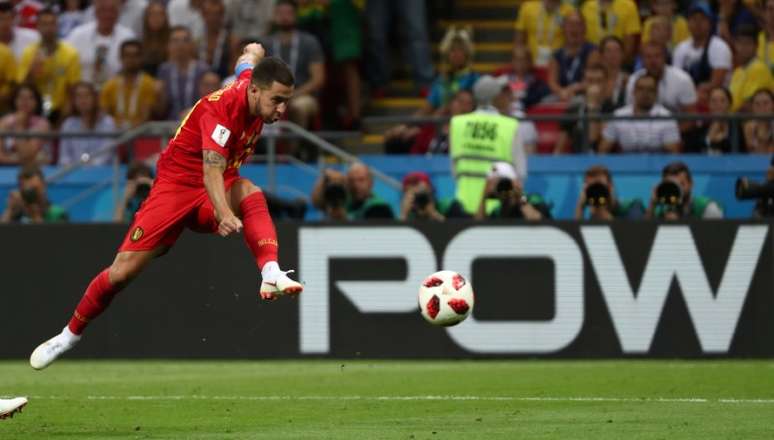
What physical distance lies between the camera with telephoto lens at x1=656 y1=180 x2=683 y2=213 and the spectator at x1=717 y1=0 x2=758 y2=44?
3105 mm

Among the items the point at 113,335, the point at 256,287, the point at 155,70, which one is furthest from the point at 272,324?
the point at 155,70

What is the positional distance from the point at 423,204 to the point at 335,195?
0.87m

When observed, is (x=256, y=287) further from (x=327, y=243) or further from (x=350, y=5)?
(x=350, y=5)

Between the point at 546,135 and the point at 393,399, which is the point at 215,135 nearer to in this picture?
the point at 393,399

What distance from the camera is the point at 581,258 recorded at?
50.1 ft

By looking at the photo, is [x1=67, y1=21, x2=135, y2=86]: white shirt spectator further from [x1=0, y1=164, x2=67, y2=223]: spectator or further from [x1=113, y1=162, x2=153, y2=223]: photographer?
[x1=113, y1=162, x2=153, y2=223]: photographer

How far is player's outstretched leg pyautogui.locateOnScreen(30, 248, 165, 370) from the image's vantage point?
36.2ft

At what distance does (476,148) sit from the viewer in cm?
1602

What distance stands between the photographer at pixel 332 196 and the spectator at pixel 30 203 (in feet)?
8.61

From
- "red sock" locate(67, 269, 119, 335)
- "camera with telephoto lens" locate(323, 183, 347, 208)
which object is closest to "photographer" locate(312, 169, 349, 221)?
"camera with telephoto lens" locate(323, 183, 347, 208)

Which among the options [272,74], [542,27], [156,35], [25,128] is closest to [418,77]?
[542,27]

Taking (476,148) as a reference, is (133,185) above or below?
below

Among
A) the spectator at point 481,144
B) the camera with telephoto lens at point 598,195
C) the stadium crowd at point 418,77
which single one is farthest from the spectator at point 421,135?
→ the camera with telephoto lens at point 598,195

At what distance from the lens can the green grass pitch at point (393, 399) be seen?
9.76 metres
